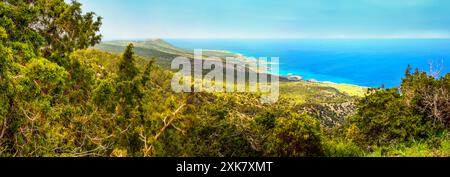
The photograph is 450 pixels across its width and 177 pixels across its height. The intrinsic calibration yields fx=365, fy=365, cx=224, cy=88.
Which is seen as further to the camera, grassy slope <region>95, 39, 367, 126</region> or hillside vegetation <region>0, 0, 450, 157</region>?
grassy slope <region>95, 39, 367, 126</region>

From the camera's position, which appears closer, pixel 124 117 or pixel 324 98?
pixel 124 117

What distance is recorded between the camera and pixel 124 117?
19.8 meters

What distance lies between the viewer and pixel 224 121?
61.2 feet

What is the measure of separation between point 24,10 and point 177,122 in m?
8.95

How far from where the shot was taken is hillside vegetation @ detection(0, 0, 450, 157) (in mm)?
10102

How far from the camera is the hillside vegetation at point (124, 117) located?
33.1ft

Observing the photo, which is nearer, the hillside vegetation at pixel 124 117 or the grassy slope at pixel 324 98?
the hillside vegetation at pixel 124 117

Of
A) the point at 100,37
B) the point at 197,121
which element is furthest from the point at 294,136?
the point at 100,37

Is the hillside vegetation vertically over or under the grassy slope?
over

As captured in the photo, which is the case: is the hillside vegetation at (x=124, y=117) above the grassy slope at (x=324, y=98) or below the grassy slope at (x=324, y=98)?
above

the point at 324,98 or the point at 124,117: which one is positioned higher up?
the point at 124,117

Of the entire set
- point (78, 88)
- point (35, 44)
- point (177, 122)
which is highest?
point (35, 44)
